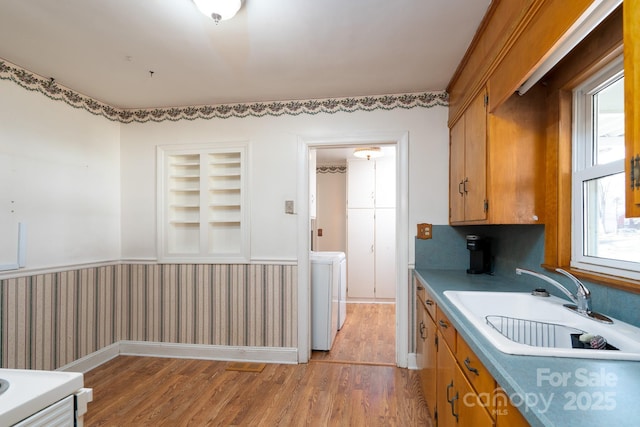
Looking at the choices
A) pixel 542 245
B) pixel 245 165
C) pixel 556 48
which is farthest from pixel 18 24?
pixel 542 245

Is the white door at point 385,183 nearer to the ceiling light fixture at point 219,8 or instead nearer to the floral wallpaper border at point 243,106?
the floral wallpaper border at point 243,106

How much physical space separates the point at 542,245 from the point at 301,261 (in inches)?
70.6

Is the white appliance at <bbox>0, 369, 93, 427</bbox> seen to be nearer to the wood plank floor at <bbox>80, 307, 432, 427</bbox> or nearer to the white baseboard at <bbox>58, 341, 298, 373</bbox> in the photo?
the wood plank floor at <bbox>80, 307, 432, 427</bbox>

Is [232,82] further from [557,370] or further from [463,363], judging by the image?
[557,370]

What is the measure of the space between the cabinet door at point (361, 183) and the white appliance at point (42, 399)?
171 inches

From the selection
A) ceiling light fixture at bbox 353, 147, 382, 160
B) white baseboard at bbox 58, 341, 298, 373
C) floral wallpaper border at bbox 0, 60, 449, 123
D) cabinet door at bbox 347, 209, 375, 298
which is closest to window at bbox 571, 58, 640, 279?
floral wallpaper border at bbox 0, 60, 449, 123

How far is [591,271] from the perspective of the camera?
1.46 meters

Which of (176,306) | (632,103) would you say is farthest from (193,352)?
(632,103)

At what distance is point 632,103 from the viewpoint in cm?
79

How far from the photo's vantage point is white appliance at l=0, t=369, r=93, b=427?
0.79 metres

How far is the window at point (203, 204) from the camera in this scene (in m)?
3.04

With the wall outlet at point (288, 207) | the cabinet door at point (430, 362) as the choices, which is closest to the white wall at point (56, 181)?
the wall outlet at point (288, 207)

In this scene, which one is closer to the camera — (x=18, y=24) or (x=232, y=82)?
(x=18, y=24)

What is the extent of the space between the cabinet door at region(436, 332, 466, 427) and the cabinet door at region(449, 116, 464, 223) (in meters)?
1.05
